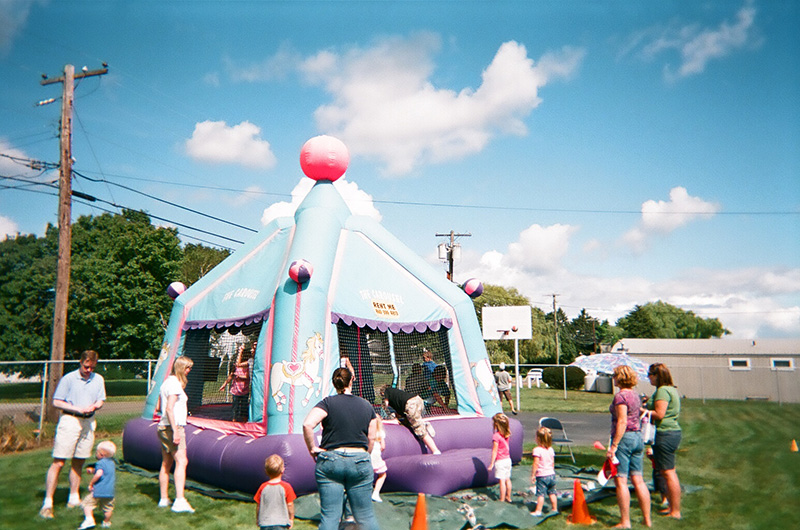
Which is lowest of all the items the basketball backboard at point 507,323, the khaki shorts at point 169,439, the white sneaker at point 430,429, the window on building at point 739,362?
the white sneaker at point 430,429

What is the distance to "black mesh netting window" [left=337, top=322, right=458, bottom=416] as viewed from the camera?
9.70 meters

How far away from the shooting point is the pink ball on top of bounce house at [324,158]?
1011 cm

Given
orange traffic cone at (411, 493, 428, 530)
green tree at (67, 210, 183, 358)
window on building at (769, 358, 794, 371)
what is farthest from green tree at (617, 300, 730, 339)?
orange traffic cone at (411, 493, 428, 530)

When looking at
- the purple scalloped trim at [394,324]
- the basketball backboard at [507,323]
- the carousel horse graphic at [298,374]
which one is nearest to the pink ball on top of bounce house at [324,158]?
the purple scalloped trim at [394,324]

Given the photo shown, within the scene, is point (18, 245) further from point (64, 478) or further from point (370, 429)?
point (370, 429)

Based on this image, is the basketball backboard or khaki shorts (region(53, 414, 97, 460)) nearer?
khaki shorts (region(53, 414, 97, 460))

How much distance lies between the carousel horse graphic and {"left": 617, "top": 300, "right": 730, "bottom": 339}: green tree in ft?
217

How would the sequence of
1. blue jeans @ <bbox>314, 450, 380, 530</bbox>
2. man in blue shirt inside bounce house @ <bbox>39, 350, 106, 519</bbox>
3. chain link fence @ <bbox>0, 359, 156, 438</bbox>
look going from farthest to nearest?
chain link fence @ <bbox>0, 359, 156, 438</bbox>, man in blue shirt inside bounce house @ <bbox>39, 350, 106, 519</bbox>, blue jeans @ <bbox>314, 450, 380, 530</bbox>

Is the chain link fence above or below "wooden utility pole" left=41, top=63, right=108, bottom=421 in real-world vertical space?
below

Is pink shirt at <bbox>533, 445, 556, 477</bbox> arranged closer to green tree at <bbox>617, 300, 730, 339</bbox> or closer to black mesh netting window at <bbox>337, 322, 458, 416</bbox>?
black mesh netting window at <bbox>337, 322, 458, 416</bbox>

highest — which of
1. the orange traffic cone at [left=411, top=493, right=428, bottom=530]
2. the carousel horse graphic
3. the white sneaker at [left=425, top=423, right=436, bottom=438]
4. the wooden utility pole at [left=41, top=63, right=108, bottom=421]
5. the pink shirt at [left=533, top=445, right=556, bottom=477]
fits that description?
the wooden utility pole at [left=41, top=63, right=108, bottom=421]

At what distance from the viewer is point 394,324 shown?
8945 mm

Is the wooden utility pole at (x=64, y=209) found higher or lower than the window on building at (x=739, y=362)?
higher

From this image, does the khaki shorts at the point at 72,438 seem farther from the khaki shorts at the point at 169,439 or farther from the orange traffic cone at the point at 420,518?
the orange traffic cone at the point at 420,518
